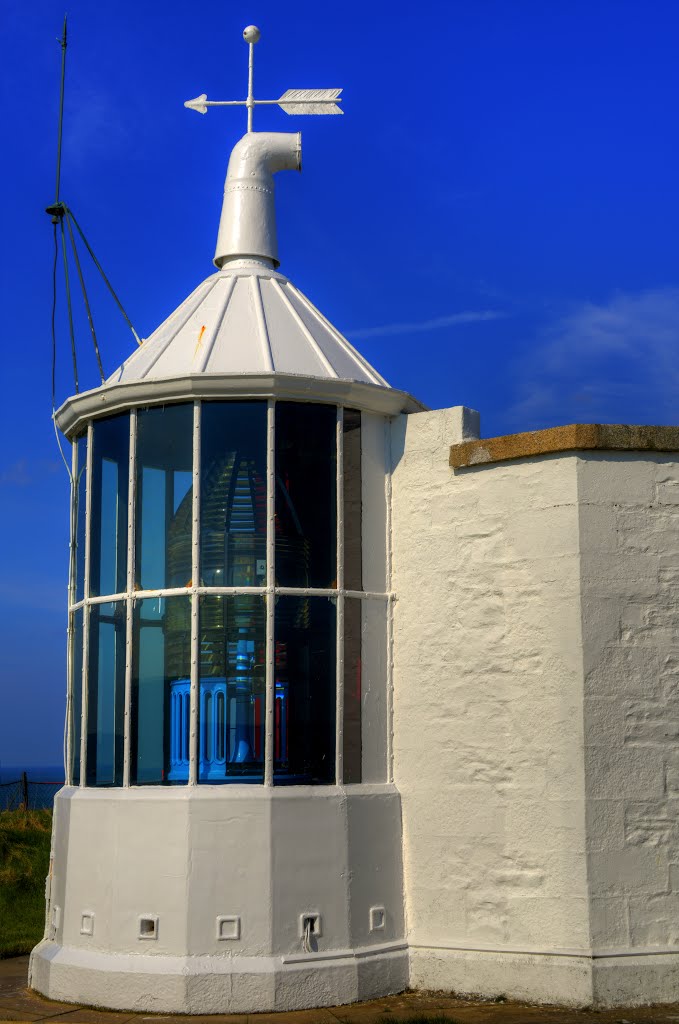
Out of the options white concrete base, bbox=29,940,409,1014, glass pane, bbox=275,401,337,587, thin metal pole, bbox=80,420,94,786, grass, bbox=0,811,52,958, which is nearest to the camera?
white concrete base, bbox=29,940,409,1014

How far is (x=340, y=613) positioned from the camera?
35.3 ft

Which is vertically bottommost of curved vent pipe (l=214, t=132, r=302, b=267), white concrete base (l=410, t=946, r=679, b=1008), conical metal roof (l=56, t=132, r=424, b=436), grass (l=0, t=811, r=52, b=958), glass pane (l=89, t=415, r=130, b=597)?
grass (l=0, t=811, r=52, b=958)

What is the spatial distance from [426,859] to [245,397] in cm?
426

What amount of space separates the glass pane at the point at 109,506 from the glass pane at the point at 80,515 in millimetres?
283

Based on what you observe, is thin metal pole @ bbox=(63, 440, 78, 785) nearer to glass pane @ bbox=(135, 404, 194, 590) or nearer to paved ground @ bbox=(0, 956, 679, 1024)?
glass pane @ bbox=(135, 404, 194, 590)

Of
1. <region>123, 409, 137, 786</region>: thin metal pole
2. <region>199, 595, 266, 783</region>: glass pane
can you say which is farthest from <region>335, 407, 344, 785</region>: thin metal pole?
<region>123, 409, 137, 786</region>: thin metal pole

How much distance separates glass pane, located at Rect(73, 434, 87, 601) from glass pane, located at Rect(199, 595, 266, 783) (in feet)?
5.73

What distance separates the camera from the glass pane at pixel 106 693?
35.4ft

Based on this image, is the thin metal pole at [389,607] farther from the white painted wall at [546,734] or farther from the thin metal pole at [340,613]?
the thin metal pole at [340,613]

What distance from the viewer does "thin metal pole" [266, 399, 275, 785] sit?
405 inches

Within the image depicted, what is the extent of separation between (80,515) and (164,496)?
1.30 metres

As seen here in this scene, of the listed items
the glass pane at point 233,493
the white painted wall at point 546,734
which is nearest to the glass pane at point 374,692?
the white painted wall at point 546,734

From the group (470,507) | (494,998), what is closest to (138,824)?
(494,998)

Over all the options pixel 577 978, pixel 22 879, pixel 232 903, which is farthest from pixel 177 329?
pixel 22 879
